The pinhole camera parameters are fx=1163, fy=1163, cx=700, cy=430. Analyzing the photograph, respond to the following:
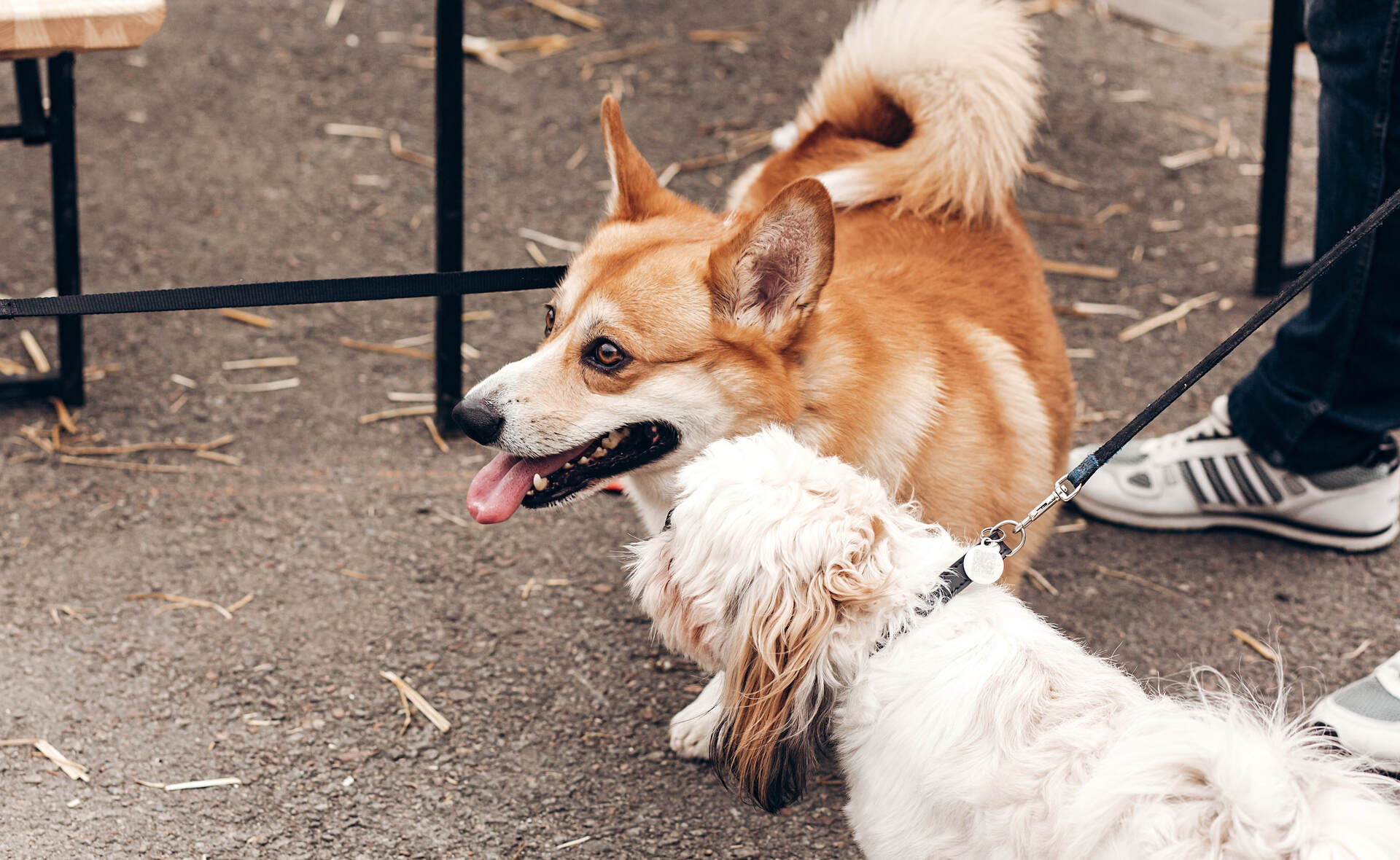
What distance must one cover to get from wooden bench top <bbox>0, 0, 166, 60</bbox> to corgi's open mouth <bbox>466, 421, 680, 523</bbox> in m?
1.26

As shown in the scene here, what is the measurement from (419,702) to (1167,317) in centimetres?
A: 272

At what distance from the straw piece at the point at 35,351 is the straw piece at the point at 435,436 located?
42.2 inches

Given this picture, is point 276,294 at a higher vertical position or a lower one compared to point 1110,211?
higher

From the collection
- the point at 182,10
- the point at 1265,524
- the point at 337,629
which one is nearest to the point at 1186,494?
the point at 1265,524

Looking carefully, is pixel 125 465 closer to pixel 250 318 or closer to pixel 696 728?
pixel 250 318

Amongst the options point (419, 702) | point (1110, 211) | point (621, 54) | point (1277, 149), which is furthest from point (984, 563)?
point (621, 54)

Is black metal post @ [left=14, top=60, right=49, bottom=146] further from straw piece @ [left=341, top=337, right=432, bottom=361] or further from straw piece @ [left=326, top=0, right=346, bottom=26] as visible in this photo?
straw piece @ [left=326, top=0, right=346, bottom=26]

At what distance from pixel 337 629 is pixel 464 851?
0.69 m

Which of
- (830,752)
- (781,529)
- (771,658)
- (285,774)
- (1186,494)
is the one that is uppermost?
(781,529)

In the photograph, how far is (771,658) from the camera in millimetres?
1534

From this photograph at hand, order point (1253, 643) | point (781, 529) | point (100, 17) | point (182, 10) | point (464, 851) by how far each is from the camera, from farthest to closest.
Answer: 1. point (182, 10)
2. point (1253, 643)
3. point (100, 17)
4. point (464, 851)
5. point (781, 529)

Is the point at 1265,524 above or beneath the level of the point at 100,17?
beneath

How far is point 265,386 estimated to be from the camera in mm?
3305

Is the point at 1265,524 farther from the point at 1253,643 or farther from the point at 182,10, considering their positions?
the point at 182,10
